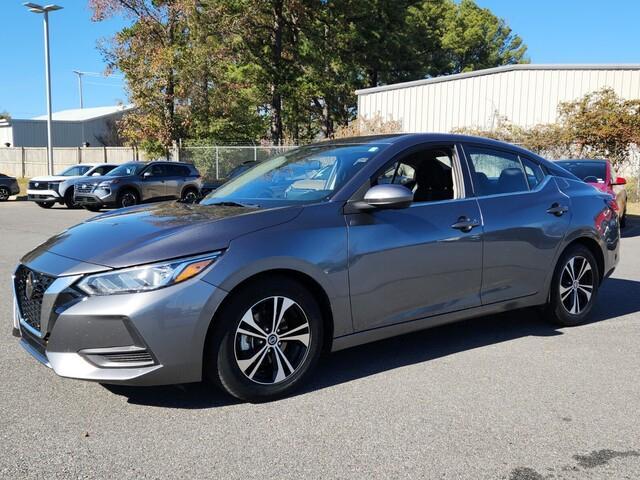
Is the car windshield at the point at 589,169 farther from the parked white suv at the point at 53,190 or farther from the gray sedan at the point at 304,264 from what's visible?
the parked white suv at the point at 53,190

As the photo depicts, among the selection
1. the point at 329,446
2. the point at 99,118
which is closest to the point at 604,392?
the point at 329,446

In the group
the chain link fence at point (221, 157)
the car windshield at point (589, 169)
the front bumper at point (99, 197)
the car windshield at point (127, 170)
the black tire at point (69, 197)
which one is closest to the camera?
the car windshield at point (589, 169)

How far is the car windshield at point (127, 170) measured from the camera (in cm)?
1930

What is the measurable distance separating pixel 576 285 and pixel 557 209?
Answer: 2.47 feet

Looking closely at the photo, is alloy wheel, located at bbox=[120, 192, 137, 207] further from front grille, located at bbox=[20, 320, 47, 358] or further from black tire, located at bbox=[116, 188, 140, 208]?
front grille, located at bbox=[20, 320, 47, 358]

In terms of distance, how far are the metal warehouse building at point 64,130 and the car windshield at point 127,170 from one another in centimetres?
3556

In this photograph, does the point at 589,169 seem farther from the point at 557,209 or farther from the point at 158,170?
the point at 158,170

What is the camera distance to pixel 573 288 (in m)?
5.41

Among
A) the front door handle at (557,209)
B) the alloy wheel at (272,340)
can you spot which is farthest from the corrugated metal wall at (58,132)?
the alloy wheel at (272,340)

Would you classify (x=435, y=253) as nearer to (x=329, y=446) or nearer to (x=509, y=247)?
(x=509, y=247)

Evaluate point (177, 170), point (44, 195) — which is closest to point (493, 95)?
point (177, 170)

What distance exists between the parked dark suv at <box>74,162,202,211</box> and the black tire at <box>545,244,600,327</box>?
44.6 feet

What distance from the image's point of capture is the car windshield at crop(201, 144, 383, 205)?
13.8 ft

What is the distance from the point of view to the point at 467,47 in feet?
161
